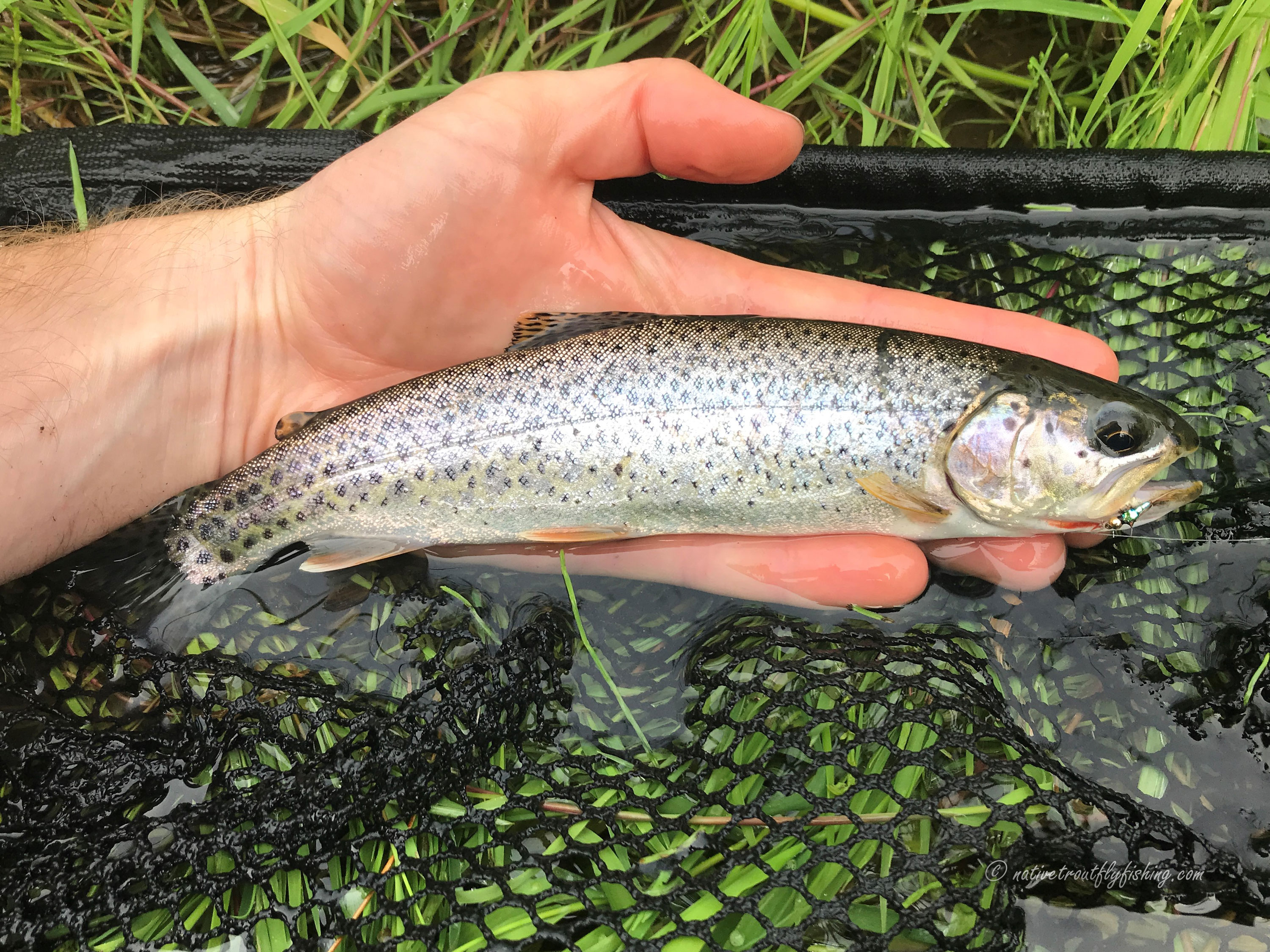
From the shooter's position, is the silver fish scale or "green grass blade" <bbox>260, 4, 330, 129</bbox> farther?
"green grass blade" <bbox>260, 4, 330, 129</bbox>

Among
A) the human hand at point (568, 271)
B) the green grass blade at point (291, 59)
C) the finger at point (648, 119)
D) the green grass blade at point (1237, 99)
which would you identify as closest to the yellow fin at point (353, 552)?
the human hand at point (568, 271)

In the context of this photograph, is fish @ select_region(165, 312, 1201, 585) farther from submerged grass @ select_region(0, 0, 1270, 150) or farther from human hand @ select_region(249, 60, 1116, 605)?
submerged grass @ select_region(0, 0, 1270, 150)

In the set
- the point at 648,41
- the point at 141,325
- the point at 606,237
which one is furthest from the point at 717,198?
the point at 141,325

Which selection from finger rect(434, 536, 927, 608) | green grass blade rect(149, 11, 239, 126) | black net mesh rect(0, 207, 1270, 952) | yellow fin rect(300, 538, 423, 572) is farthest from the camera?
green grass blade rect(149, 11, 239, 126)

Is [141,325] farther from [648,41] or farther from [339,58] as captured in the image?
[648,41]

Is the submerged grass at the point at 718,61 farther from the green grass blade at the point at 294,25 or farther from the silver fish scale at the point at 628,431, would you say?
the silver fish scale at the point at 628,431

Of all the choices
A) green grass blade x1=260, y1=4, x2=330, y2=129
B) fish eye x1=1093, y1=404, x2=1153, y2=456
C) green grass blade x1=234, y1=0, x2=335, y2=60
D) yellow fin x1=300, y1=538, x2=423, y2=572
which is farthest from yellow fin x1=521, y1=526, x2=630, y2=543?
green grass blade x1=234, y1=0, x2=335, y2=60
